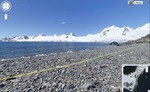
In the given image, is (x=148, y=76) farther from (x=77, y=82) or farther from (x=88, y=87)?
(x=77, y=82)

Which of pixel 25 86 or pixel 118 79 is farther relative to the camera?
pixel 118 79

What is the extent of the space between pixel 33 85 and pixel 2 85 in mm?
1487

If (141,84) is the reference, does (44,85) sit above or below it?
below

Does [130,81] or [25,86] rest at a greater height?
[130,81]

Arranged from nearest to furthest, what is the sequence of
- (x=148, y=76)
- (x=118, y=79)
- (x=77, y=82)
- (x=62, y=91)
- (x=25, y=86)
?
(x=148, y=76) < (x=62, y=91) < (x=25, y=86) < (x=77, y=82) < (x=118, y=79)

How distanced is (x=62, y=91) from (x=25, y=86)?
2003 mm

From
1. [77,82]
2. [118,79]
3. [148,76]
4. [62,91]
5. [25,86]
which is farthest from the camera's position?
[118,79]

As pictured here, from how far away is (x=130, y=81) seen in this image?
3836 mm

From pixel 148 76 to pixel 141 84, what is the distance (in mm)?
151

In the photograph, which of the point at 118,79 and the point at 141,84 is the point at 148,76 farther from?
the point at 118,79

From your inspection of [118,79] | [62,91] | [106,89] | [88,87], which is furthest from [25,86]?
[118,79]

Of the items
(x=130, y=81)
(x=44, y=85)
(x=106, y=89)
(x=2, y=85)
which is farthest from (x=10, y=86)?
(x=130, y=81)

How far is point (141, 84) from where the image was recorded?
3738mm

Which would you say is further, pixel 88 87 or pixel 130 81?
pixel 88 87
